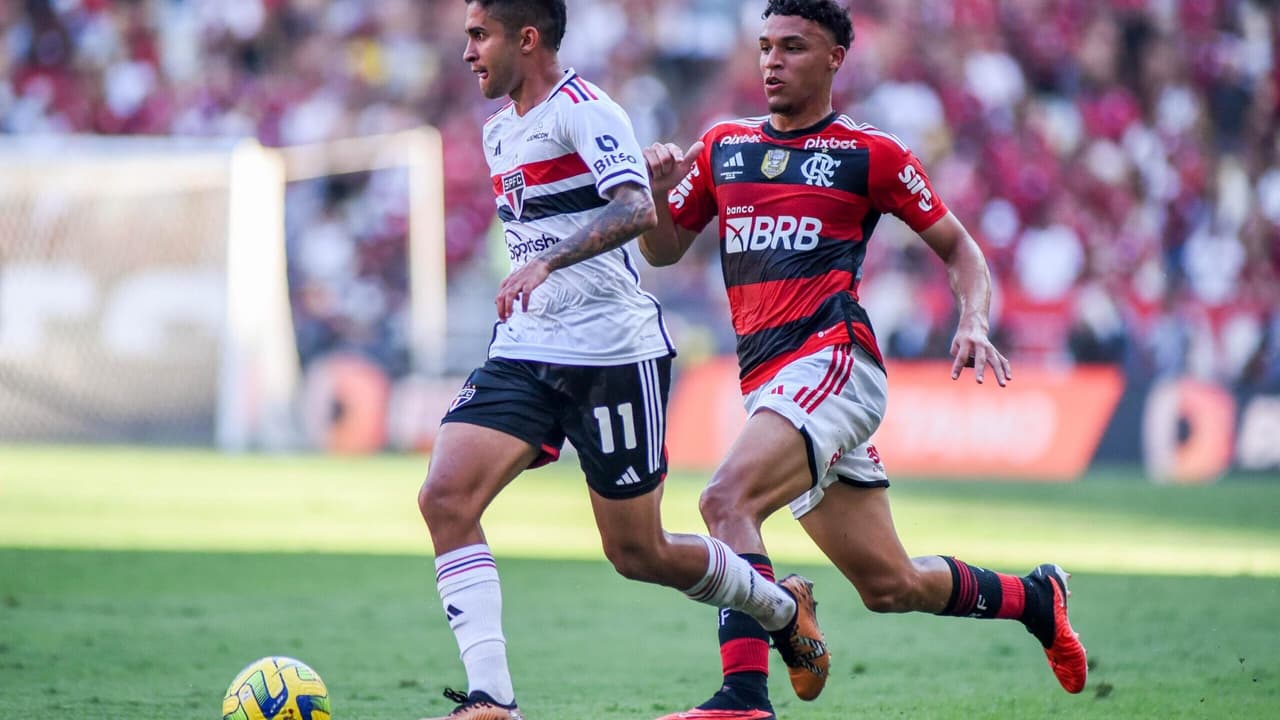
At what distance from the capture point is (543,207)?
5.72 meters

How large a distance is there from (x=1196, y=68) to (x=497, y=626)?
71.0 ft

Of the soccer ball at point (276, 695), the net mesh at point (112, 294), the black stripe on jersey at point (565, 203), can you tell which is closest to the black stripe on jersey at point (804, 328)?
the black stripe on jersey at point (565, 203)

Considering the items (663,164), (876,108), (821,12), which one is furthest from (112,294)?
(821,12)

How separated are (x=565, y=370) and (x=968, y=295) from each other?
1663 millimetres

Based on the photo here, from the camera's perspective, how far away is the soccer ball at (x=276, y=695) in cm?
532

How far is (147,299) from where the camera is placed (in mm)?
20891

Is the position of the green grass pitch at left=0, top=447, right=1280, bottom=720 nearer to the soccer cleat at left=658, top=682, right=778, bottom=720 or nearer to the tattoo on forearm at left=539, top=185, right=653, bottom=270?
the soccer cleat at left=658, top=682, right=778, bottom=720

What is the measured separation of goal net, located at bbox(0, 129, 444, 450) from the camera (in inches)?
798

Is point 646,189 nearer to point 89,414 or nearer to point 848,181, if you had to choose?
point 848,181

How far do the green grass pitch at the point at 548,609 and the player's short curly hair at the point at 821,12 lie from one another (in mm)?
2658

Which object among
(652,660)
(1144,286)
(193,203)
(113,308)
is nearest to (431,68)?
(193,203)

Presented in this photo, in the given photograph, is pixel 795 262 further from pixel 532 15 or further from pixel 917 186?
pixel 532 15

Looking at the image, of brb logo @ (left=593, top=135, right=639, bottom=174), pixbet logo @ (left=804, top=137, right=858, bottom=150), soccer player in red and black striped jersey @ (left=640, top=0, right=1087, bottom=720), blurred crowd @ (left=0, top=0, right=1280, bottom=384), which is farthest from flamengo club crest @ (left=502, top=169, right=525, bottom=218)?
blurred crowd @ (left=0, top=0, right=1280, bottom=384)

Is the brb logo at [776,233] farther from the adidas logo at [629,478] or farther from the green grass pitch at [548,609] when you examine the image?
the green grass pitch at [548,609]
